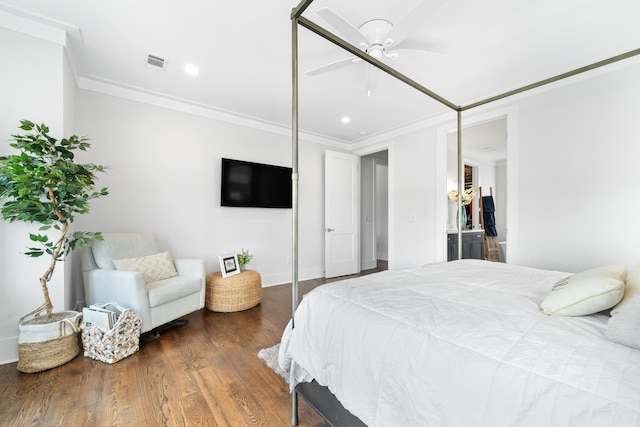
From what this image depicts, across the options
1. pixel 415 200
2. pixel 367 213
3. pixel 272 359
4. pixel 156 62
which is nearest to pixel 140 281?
pixel 272 359

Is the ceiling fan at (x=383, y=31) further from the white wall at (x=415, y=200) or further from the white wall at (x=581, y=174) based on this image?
the white wall at (x=415, y=200)

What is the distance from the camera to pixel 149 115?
3225mm

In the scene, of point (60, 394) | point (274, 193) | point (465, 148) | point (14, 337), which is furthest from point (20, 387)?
point (465, 148)

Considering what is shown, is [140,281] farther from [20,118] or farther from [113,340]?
[20,118]

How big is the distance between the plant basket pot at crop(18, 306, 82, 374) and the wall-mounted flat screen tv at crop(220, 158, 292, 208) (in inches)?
79.7

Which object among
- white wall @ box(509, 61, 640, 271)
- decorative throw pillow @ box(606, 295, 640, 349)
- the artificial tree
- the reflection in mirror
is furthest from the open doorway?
decorative throw pillow @ box(606, 295, 640, 349)

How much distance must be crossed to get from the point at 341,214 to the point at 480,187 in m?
3.30

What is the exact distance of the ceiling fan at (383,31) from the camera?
1.63 metres

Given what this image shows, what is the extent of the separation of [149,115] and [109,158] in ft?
2.19

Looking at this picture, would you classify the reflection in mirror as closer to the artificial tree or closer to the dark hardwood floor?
the dark hardwood floor

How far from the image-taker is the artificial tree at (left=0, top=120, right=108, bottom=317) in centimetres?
182

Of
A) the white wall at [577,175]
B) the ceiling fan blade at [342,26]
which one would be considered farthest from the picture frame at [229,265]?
the white wall at [577,175]

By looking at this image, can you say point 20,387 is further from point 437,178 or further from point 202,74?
point 437,178

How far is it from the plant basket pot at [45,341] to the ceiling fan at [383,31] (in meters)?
2.69
